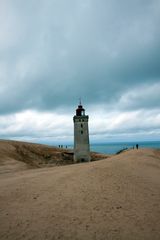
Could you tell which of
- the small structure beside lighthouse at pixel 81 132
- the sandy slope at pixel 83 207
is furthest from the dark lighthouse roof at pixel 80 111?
the sandy slope at pixel 83 207

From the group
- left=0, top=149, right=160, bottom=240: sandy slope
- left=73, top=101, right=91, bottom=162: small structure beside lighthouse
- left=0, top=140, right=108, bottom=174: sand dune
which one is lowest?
left=0, top=149, right=160, bottom=240: sandy slope

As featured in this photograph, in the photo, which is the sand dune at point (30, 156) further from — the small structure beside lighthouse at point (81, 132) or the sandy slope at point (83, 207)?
the sandy slope at point (83, 207)

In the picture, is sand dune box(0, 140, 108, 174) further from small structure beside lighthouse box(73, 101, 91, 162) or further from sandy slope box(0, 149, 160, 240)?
sandy slope box(0, 149, 160, 240)

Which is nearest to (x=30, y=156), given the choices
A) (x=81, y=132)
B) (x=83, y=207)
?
(x=81, y=132)

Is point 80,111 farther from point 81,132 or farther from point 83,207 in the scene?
point 83,207

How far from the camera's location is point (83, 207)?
11.6m

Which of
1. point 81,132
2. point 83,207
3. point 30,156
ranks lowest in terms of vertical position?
point 83,207

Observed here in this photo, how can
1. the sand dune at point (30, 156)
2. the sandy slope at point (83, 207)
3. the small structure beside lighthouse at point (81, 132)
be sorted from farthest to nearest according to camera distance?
the small structure beside lighthouse at point (81, 132)
the sand dune at point (30, 156)
the sandy slope at point (83, 207)

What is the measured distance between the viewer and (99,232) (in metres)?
9.29

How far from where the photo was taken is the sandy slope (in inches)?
368

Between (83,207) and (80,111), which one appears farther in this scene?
(80,111)

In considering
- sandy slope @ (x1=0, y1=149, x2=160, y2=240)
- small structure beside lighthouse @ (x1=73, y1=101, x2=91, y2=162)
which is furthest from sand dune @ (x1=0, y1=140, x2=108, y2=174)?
sandy slope @ (x1=0, y1=149, x2=160, y2=240)

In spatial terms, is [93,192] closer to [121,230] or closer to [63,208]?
[63,208]

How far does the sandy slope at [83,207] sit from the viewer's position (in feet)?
30.6
